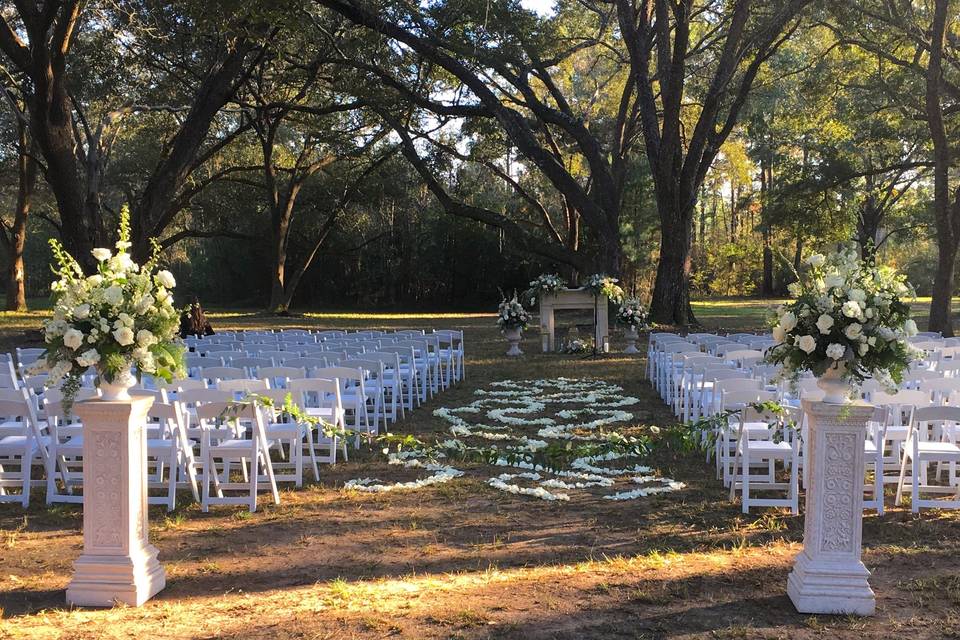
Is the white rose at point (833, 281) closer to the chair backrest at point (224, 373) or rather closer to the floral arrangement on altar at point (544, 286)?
the chair backrest at point (224, 373)

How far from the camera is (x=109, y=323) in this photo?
412cm

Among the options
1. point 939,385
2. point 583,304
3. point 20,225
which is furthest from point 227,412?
point 20,225

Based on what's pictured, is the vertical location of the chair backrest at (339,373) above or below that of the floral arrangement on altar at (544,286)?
below

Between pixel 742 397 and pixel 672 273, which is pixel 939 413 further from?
pixel 672 273

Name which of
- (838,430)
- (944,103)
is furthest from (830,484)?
(944,103)

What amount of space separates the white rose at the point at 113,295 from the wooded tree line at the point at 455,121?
414 cm

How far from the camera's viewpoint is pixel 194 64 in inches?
924

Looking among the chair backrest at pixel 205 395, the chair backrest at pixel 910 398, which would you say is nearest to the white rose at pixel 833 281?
the chair backrest at pixel 910 398

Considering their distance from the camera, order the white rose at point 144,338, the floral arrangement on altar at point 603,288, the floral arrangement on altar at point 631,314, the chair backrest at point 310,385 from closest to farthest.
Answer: the white rose at point 144,338 < the chair backrest at point 310,385 < the floral arrangement on altar at point 603,288 < the floral arrangement on altar at point 631,314

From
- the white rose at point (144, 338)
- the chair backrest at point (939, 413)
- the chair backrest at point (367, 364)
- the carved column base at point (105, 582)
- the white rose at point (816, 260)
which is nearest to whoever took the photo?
the carved column base at point (105, 582)

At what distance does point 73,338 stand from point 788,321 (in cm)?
367

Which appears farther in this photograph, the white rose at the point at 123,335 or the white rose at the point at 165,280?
the white rose at the point at 165,280

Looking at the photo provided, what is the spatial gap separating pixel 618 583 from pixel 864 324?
6.17ft

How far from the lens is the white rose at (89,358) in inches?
159
